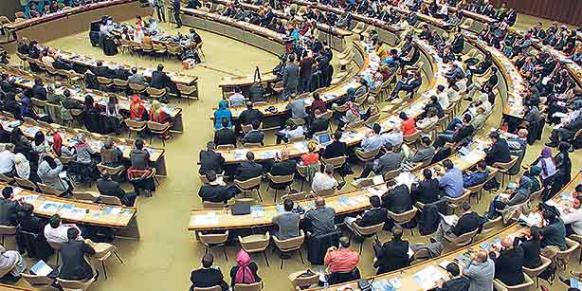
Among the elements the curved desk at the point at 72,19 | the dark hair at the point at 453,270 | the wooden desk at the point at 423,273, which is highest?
the dark hair at the point at 453,270

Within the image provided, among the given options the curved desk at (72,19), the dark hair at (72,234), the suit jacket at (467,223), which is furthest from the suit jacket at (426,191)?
the curved desk at (72,19)

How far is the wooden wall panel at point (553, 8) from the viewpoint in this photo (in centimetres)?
3025

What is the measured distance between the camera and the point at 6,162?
12.8m

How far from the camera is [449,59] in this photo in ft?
68.8

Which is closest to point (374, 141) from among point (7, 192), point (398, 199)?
point (398, 199)

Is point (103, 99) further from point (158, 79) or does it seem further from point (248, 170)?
point (248, 170)

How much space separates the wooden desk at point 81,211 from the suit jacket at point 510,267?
710cm

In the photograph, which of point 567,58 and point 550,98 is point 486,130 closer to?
point 550,98

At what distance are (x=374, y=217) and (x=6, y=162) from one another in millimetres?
8454

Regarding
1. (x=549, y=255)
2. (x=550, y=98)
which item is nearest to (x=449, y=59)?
(x=550, y=98)

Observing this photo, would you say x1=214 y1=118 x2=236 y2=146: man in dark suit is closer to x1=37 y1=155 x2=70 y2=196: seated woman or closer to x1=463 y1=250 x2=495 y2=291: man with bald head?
x1=37 y1=155 x2=70 y2=196: seated woman

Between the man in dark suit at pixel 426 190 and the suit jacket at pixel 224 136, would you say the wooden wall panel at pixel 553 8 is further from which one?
the suit jacket at pixel 224 136

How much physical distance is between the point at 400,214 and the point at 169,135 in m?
8.22

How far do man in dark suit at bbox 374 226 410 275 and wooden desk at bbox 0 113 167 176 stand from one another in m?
6.32
